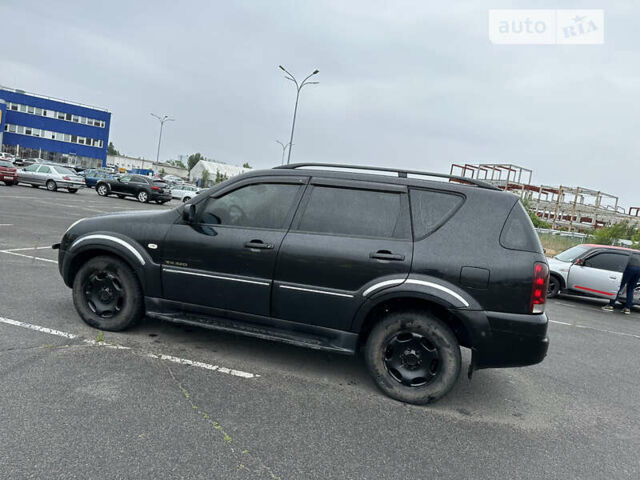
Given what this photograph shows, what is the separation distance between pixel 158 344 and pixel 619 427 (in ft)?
13.5

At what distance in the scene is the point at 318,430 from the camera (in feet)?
10.1

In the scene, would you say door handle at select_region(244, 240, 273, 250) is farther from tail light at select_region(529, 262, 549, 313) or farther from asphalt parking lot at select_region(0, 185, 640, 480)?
tail light at select_region(529, 262, 549, 313)

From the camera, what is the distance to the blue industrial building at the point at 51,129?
62.5 metres

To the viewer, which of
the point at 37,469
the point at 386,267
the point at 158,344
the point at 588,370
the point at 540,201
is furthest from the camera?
the point at 540,201

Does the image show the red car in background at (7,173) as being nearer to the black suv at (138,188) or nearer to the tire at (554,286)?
the black suv at (138,188)

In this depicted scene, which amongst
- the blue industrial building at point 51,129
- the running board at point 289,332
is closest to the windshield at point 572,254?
the running board at point 289,332

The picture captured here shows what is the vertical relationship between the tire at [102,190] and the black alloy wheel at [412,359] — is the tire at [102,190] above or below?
above

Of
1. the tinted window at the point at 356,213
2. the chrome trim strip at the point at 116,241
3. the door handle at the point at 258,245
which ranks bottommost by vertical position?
the chrome trim strip at the point at 116,241

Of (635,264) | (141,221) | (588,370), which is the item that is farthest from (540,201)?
(141,221)

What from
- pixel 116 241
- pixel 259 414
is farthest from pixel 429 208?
pixel 116 241

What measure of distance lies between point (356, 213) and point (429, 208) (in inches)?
24.1

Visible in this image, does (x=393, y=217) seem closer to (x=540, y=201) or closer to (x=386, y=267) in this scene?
(x=386, y=267)

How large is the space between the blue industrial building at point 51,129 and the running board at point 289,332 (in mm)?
71857

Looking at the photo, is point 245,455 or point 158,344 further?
point 158,344
